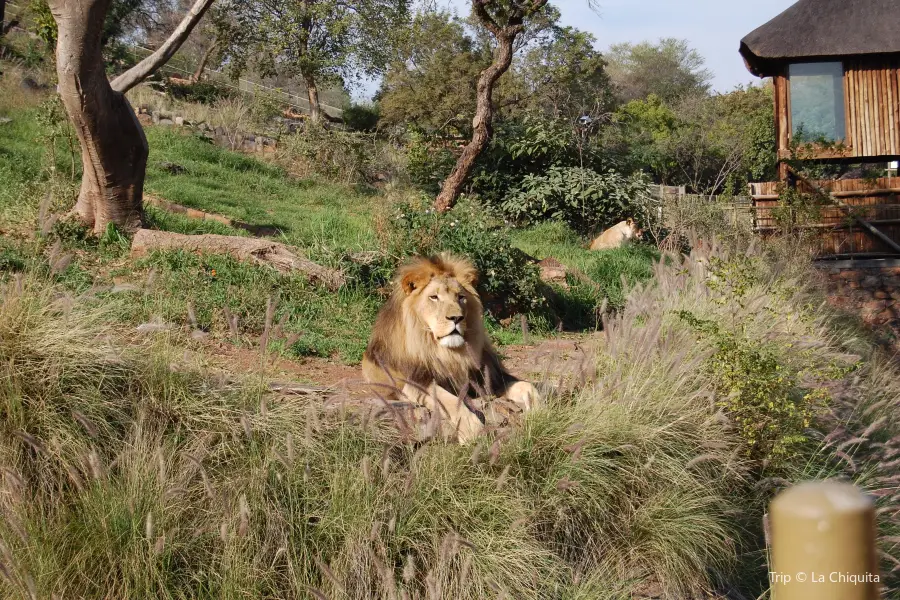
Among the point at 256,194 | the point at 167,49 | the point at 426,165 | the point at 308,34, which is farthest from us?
the point at 308,34

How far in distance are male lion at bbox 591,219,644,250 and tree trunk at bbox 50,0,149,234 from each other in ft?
27.1

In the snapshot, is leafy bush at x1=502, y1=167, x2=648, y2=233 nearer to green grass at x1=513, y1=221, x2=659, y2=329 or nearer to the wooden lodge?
green grass at x1=513, y1=221, x2=659, y2=329

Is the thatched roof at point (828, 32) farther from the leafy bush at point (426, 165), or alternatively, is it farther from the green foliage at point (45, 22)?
the green foliage at point (45, 22)

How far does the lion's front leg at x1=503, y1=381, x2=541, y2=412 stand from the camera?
5.03 meters

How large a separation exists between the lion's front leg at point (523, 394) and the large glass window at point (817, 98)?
1383 cm

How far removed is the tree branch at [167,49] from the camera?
9.27 m

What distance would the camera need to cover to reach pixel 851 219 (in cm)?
1511

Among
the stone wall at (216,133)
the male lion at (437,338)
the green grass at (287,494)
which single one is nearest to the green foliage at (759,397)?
the green grass at (287,494)

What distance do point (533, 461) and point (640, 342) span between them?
5.12 feet

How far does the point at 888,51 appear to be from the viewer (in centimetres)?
1620

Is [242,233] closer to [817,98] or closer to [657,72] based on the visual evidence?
[817,98]

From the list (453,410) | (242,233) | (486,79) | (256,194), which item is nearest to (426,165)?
(486,79)

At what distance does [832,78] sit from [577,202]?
239 inches

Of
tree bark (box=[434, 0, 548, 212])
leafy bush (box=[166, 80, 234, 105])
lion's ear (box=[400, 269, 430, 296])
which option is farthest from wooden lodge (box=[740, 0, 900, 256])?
leafy bush (box=[166, 80, 234, 105])
